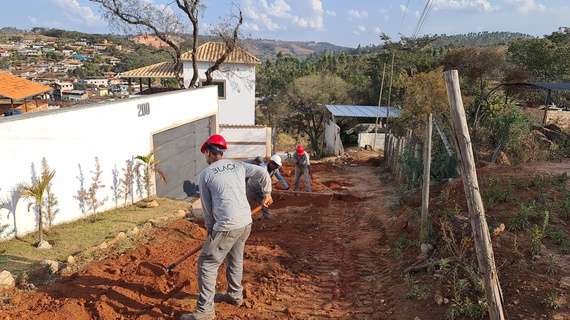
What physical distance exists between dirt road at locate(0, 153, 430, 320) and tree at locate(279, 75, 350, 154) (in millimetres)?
20200

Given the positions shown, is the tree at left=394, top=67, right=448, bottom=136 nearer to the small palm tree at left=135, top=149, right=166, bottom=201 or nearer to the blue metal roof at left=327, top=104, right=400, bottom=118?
the blue metal roof at left=327, top=104, right=400, bottom=118

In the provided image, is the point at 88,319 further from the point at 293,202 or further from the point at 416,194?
the point at 293,202

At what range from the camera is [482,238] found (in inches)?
126

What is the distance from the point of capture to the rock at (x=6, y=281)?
160 inches

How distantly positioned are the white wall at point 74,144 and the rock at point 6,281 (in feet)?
4.81

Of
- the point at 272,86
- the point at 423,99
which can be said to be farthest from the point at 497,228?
the point at 272,86

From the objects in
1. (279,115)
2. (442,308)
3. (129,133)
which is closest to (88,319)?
(442,308)

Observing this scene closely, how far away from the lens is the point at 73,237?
586cm

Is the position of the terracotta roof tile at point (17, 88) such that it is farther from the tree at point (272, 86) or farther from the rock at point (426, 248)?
the tree at point (272, 86)

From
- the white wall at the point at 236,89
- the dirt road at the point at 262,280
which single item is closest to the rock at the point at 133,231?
the dirt road at the point at 262,280

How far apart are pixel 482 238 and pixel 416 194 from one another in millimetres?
4142

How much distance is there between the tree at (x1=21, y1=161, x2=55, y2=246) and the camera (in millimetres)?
5457

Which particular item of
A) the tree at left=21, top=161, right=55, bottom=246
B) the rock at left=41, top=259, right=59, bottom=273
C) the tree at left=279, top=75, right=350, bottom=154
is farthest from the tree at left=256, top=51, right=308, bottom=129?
the rock at left=41, top=259, right=59, bottom=273

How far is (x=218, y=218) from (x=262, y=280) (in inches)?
56.7
